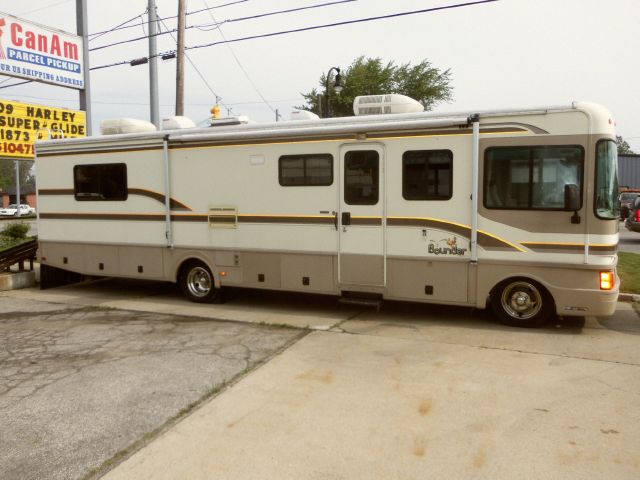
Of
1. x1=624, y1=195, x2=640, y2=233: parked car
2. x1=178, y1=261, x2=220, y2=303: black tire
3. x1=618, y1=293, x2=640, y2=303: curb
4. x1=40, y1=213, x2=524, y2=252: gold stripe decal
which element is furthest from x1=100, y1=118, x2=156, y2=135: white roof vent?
x1=624, y1=195, x2=640, y2=233: parked car

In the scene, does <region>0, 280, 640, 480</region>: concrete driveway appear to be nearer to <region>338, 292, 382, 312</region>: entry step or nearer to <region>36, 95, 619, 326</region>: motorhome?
<region>338, 292, 382, 312</region>: entry step

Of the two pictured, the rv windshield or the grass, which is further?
the grass

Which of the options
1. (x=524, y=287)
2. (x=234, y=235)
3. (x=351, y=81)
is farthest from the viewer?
(x=351, y=81)

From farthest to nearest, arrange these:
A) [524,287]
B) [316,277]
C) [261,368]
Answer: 1. [316,277]
2. [524,287]
3. [261,368]

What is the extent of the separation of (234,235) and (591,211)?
520cm

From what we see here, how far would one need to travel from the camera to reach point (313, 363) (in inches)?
237

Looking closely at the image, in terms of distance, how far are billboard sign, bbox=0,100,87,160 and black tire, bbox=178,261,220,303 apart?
8.44 meters

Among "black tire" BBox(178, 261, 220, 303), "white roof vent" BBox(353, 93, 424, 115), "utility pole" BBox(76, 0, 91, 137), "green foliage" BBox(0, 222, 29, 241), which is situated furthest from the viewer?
"utility pole" BBox(76, 0, 91, 137)

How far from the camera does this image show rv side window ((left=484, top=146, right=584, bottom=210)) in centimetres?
688

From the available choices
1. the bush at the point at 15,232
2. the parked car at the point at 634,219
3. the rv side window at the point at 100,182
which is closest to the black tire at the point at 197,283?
the rv side window at the point at 100,182

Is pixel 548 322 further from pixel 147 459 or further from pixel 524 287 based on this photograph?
pixel 147 459

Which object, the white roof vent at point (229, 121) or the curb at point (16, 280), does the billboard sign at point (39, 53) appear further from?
the white roof vent at point (229, 121)

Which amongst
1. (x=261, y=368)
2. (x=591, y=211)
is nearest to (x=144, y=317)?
(x=261, y=368)

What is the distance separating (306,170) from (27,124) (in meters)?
11.7
